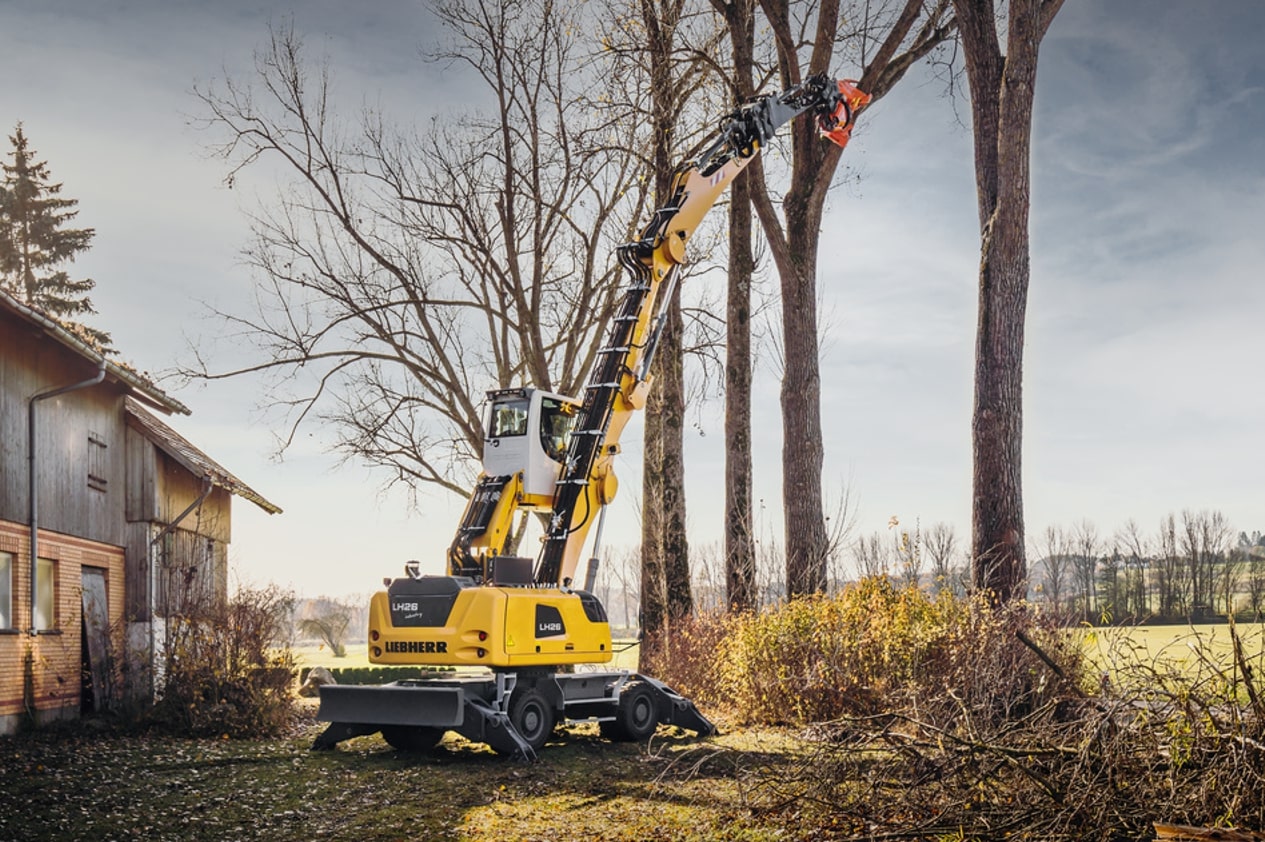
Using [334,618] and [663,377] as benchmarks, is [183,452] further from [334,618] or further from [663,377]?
[334,618]

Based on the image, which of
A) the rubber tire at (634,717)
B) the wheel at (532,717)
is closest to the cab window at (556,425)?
the wheel at (532,717)

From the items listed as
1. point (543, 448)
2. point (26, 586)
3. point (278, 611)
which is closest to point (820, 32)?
point (543, 448)

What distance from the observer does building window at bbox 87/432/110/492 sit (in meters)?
20.5

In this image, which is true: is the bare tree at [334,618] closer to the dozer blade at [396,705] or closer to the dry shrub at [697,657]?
the dry shrub at [697,657]

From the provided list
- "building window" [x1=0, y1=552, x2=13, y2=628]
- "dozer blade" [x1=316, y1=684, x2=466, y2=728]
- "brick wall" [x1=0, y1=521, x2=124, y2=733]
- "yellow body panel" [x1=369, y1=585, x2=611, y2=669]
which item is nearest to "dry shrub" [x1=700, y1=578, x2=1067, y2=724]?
"yellow body panel" [x1=369, y1=585, x2=611, y2=669]

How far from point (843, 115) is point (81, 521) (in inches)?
555

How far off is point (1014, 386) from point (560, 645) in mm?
6532

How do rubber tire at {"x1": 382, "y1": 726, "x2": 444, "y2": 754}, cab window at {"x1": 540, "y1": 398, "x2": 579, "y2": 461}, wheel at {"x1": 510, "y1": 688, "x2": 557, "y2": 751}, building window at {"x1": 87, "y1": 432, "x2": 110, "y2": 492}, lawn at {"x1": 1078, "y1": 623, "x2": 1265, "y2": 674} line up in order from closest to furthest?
1. lawn at {"x1": 1078, "y1": 623, "x2": 1265, "y2": 674}
2. wheel at {"x1": 510, "y1": 688, "x2": 557, "y2": 751}
3. rubber tire at {"x1": 382, "y1": 726, "x2": 444, "y2": 754}
4. cab window at {"x1": 540, "y1": 398, "x2": 579, "y2": 461}
5. building window at {"x1": 87, "y1": 432, "x2": 110, "y2": 492}

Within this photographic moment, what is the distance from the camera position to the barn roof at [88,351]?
1670 cm

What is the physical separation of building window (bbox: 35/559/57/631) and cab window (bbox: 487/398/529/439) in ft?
28.3

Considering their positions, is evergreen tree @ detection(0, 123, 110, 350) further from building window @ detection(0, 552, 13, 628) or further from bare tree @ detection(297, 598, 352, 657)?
building window @ detection(0, 552, 13, 628)

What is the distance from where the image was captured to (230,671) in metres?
17.9

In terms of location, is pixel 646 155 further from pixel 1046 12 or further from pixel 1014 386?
pixel 1014 386

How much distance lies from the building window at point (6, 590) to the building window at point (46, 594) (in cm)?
73
